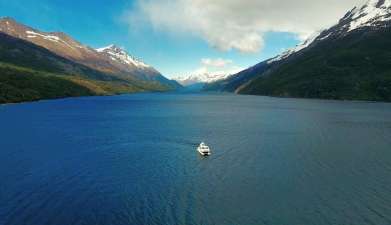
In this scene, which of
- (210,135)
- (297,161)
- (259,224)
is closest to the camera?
(259,224)

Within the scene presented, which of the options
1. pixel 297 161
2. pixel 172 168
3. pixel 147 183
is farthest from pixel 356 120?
pixel 147 183

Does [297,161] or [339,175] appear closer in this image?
[339,175]

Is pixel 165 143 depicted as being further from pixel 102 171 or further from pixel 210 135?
pixel 102 171

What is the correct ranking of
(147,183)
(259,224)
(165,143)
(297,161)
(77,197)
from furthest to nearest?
(165,143)
(297,161)
(147,183)
(77,197)
(259,224)

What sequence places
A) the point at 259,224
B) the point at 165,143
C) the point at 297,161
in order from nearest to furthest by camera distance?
the point at 259,224 < the point at 297,161 < the point at 165,143

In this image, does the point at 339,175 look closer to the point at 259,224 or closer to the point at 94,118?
the point at 259,224

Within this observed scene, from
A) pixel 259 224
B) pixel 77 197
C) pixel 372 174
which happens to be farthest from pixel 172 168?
pixel 372 174
